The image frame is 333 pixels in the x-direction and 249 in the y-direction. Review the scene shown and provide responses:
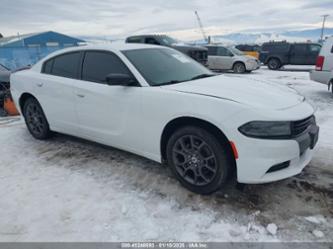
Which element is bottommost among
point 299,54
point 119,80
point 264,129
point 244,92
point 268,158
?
point 299,54

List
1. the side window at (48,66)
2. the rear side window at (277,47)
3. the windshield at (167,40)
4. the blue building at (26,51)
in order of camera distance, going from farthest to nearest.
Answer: the rear side window at (277,47) → the blue building at (26,51) → the windshield at (167,40) → the side window at (48,66)

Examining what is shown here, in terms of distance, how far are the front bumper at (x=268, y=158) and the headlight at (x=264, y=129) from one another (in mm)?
47

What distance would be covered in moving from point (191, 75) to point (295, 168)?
5.63 ft

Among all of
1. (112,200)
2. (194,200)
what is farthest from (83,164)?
(194,200)

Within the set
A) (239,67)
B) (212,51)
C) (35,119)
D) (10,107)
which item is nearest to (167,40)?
(212,51)

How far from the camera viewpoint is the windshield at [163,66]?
3445mm

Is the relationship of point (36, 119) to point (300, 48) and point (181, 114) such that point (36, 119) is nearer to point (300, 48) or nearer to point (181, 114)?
point (181, 114)

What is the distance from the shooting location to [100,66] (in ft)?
12.6

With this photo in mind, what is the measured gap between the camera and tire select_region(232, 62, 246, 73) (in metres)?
15.4

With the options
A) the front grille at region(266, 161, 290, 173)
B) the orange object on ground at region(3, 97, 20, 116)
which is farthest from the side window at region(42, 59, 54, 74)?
the front grille at region(266, 161, 290, 173)

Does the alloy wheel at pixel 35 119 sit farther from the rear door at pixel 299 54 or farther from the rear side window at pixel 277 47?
the rear door at pixel 299 54

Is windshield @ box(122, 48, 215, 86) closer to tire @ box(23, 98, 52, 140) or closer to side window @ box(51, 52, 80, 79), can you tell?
side window @ box(51, 52, 80, 79)

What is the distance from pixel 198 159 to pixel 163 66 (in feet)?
4.51

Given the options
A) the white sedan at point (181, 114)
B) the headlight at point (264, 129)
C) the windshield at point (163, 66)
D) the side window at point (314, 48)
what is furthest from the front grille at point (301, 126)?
the side window at point (314, 48)
